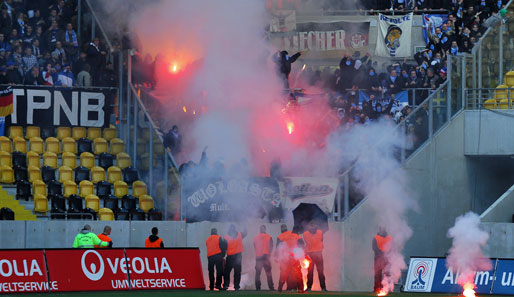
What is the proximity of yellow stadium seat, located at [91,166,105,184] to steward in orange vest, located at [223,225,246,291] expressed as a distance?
4.59 m

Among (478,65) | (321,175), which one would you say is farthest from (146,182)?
(478,65)

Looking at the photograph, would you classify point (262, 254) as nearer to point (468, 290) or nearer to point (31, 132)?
point (468, 290)

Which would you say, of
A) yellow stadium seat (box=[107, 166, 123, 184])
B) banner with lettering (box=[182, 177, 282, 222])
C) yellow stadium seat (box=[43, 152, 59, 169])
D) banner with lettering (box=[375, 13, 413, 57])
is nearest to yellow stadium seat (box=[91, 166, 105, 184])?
yellow stadium seat (box=[107, 166, 123, 184])

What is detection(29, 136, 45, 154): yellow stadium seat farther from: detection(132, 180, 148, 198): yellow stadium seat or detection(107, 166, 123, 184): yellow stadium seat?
detection(132, 180, 148, 198): yellow stadium seat

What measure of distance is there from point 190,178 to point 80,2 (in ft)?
24.2

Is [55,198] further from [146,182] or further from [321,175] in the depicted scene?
[321,175]

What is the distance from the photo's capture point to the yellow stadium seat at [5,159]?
90.7 ft

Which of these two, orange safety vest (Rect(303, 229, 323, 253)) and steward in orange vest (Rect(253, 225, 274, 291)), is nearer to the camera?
orange safety vest (Rect(303, 229, 323, 253))

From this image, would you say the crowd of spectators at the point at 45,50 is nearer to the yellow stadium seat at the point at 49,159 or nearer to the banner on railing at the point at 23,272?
the yellow stadium seat at the point at 49,159

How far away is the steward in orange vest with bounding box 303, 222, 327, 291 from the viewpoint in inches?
990

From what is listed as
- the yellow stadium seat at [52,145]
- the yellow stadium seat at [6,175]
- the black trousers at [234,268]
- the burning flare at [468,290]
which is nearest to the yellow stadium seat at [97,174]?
the yellow stadium seat at [52,145]

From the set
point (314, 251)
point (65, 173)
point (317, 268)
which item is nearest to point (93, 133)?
point (65, 173)

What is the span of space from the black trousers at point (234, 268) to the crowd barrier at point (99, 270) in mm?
1420

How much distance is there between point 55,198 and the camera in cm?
2702
